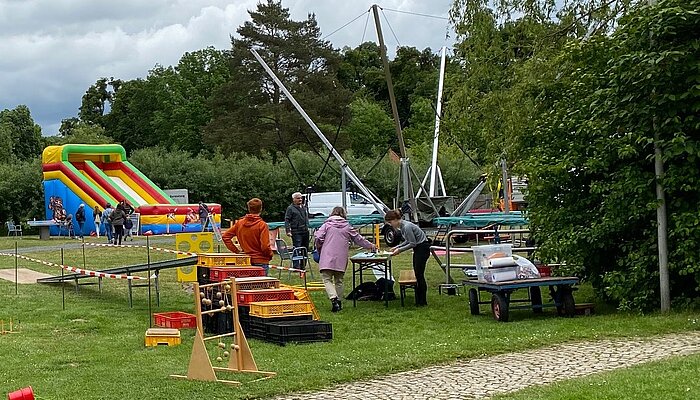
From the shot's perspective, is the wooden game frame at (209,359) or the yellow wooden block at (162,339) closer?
the wooden game frame at (209,359)

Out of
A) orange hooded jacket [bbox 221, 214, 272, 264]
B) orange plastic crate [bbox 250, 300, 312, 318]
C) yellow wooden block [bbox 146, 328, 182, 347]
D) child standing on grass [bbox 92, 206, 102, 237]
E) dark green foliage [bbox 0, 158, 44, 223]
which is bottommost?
yellow wooden block [bbox 146, 328, 182, 347]

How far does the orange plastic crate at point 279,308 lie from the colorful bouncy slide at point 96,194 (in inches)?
1101

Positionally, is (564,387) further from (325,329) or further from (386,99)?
(386,99)

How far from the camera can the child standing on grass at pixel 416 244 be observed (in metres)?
15.3

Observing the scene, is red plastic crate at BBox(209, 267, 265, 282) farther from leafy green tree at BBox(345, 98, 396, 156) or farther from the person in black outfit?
leafy green tree at BBox(345, 98, 396, 156)

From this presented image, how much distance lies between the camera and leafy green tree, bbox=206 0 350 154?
64.1 metres

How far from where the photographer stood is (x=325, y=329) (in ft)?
39.3

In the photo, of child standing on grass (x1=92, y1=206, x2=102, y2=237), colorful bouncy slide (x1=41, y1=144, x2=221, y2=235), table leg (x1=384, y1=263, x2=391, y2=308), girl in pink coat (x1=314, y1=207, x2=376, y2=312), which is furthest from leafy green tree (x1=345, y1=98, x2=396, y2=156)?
girl in pink coat (x1=314, y1=207, x2=376, y2=312)

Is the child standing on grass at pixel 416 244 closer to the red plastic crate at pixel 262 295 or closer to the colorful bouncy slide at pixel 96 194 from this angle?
the red plastic crate at pixel 262 295

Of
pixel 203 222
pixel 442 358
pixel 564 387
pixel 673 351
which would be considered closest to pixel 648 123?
pixel 673 351

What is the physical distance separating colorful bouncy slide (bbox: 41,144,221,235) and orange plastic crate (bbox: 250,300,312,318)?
91.8ft

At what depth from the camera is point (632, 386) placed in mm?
8102

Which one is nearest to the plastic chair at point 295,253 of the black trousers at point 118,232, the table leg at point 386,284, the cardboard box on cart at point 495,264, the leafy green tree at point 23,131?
the table leg at point 386,284

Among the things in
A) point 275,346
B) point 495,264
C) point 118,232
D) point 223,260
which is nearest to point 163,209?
point 118,232
